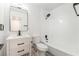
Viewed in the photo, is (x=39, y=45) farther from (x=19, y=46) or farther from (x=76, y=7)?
(x=76, y=7)

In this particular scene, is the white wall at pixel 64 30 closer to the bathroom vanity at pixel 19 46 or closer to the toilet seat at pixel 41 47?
the toilet seat at pixel 41 47

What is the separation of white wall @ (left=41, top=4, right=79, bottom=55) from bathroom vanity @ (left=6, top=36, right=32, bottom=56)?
429 millimetres

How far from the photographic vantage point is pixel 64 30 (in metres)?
1.55

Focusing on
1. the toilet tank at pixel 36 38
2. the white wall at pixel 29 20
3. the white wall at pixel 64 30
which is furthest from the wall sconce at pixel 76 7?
the toilet tank at pixel 36 38

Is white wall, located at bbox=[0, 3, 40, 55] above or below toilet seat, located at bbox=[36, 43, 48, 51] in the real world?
Result: above

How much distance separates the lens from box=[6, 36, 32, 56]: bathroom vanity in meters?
1.11

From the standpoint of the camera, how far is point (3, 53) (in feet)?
3.56

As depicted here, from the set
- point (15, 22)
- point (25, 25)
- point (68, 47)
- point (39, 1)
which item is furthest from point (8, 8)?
point (68, 47)

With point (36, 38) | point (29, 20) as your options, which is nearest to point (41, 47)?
point (36, 38)

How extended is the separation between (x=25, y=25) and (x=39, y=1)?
16.8 inches

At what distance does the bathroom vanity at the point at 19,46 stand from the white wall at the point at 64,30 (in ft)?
1.41

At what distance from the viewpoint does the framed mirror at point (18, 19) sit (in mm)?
1161

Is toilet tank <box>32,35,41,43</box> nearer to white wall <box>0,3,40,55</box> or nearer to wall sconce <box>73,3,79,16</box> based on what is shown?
white wall <box>0,3,40,55</box>

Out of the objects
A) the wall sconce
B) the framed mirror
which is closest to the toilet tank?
the framed mirror
